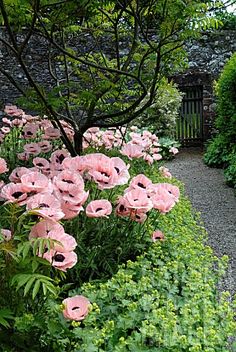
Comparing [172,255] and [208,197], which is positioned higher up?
[172,255]

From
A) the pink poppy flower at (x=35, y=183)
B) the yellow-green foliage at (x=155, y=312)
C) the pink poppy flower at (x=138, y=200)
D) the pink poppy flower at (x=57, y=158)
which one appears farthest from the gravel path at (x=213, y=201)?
the pink poppy flower at (x=35, y=183)

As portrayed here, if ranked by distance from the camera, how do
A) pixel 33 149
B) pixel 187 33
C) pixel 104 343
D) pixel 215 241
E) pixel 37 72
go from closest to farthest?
pixel 104 343, pixel 33 149, pixel 187 33, pixel 215 241, pixel 37 72

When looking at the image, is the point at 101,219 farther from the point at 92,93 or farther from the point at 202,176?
the point at 202,176

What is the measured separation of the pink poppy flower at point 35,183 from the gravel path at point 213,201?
5.45ft

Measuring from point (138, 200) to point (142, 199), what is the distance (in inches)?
0.7

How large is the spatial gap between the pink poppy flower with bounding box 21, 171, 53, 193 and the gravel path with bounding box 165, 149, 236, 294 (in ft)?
5.45

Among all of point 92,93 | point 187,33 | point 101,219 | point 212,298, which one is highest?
point 187,33

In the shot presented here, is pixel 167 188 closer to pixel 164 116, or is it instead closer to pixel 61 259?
pixel 61 259

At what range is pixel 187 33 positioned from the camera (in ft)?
11.8

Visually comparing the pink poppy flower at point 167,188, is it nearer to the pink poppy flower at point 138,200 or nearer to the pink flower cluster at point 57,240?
the pink poppy flower at point 138,200

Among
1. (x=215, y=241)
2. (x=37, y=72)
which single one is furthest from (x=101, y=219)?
(x=37, y=72)

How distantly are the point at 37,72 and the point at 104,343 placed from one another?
35.0 feet

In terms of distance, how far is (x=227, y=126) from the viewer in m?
9.24

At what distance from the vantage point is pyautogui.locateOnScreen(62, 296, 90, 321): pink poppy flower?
163cm
